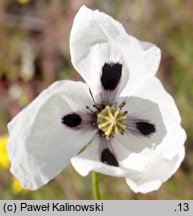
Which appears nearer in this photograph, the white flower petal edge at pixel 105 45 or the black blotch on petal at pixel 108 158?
the white flower petal edge at pixel 105 45

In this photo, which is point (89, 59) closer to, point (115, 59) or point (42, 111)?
point (115, 59)

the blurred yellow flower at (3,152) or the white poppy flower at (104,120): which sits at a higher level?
the white poppy flower at (104,120)

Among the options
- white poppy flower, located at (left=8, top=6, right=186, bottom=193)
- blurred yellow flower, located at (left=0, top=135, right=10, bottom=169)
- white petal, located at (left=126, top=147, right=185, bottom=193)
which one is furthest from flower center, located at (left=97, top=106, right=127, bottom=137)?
blurred yellow flower, located at (left=0, top=135, right=10, bottom=169)

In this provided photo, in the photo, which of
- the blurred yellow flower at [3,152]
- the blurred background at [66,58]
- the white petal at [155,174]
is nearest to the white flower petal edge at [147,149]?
the white petal at [155,174]

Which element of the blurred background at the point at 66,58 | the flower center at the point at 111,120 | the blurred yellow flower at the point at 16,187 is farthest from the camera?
the blurred yellow flower at the point at 16,187

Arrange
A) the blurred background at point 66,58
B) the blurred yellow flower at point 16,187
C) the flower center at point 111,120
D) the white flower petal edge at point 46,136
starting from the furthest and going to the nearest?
the blurred yellow flower at point 16,187, the blurred background at point 66,58, the flower center at point 111,120, the white flower petal edge at point 46,136

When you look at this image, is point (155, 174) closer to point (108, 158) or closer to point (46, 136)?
point (108, 158)

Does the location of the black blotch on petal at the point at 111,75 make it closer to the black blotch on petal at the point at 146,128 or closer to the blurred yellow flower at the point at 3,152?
the black blotch on petal at the point at 146,128

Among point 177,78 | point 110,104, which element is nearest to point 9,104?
point 177,78
